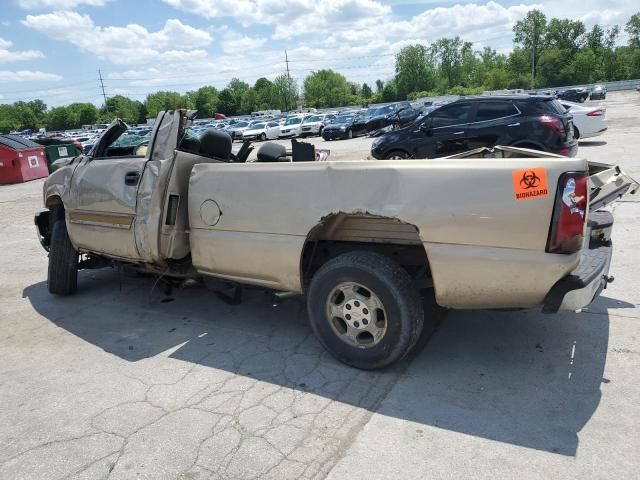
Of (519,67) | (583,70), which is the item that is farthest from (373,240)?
(519,67)

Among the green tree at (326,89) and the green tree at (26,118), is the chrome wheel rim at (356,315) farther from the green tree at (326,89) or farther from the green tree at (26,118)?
the green tree at (26,118)

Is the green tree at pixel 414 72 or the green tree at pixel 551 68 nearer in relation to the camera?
the green tree at pixel 551 68

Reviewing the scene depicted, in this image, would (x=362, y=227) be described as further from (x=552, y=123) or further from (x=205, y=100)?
(x=205, y=100)

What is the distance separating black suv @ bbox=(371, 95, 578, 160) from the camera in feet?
32.9

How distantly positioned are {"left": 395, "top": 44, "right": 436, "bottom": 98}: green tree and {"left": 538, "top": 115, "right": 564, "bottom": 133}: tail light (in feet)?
361

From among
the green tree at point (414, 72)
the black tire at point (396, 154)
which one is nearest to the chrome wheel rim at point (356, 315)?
the black tire at point (396, 154)

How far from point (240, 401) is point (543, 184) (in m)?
2.30

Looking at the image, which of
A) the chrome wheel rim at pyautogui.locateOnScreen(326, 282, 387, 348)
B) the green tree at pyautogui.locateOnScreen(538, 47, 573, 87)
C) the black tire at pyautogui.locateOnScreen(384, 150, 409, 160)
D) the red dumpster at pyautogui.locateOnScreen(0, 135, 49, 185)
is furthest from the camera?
the green tree at pyautogui.locateOnScreen(538, 47, 573, 87)

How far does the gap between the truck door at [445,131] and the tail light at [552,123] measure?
57.7 inches

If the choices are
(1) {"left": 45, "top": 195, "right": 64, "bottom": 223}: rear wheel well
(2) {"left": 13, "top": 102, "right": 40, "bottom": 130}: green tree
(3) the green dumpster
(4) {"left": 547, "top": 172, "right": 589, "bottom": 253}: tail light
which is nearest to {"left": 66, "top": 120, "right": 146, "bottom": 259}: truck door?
(1) {"left": 45, "top": 195, "right": 64, "bottom": 223}: rear wheel well

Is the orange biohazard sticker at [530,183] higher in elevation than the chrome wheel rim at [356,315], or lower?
higher

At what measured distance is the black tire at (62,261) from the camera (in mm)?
5711

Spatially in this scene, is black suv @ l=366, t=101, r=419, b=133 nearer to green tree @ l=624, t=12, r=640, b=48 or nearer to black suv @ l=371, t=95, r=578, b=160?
black suv @ l=371, t=95, r=578, b=160

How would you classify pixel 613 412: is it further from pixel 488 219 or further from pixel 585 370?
pixel 488 219
